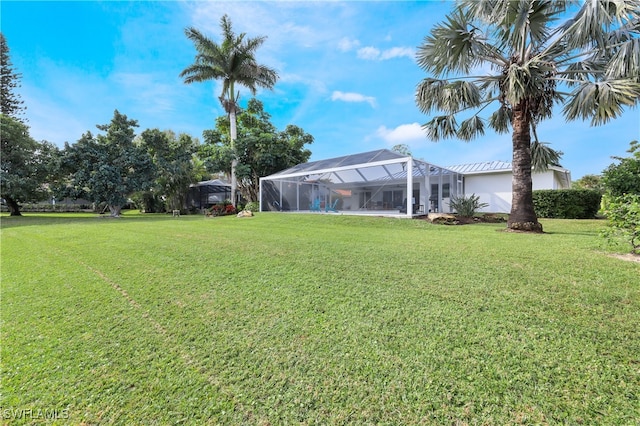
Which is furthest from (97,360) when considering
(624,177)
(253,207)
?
(253,207)

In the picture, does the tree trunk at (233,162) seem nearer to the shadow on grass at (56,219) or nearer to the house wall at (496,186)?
the shadow on grass at (56,219)

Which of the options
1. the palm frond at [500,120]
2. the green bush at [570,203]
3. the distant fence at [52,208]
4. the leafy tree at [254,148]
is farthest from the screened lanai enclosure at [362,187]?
the distant fence at [52,208]

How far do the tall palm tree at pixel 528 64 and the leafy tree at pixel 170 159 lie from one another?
1572 cm

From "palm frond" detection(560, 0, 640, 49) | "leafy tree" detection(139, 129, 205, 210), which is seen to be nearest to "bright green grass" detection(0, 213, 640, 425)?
"palm frond" detection(560, 0, 640, 49)

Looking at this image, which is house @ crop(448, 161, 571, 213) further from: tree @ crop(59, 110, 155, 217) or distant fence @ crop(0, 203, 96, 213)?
distant fence @ crop(0, 203, 96, 213)

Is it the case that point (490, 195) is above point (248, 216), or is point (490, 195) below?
above

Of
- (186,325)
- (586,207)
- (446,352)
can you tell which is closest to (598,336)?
(446,352)

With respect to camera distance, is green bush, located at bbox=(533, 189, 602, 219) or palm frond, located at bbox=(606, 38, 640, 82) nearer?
palm frond, located at bbox=(606, 38, 640, 82)

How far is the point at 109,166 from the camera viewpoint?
1541cm

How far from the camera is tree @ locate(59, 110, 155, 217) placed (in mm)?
15023

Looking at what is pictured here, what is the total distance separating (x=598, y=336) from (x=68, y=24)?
14677 mm

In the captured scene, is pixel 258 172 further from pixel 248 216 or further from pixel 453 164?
pixel 453 164

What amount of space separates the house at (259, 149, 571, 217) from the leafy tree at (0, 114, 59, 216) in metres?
12.9

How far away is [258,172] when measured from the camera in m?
18.9
